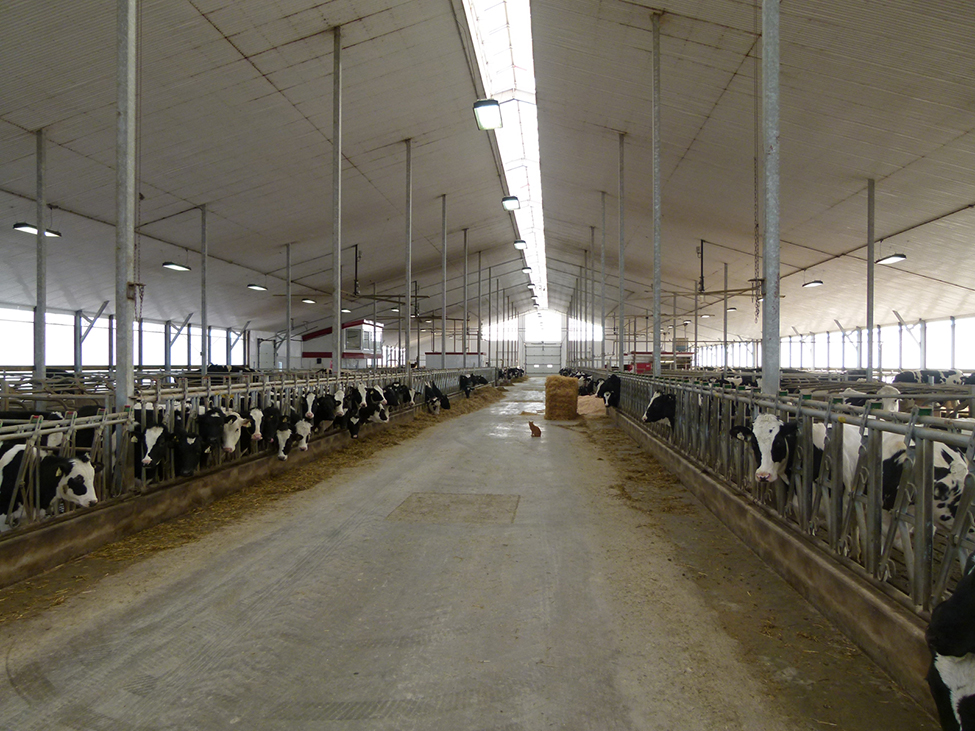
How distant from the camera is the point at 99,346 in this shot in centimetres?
2431

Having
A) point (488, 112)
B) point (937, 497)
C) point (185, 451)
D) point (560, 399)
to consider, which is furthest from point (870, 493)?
point (560, 399)

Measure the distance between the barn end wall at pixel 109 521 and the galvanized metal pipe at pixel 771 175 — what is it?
19.7 ft

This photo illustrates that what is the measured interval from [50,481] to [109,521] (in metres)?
0.60

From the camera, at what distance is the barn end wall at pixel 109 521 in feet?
13.2

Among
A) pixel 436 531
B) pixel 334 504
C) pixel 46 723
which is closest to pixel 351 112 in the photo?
pixel 334 504

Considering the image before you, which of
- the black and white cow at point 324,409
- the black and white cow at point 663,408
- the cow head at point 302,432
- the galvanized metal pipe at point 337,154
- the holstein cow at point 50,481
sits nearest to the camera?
the holstein cow at point 50,481

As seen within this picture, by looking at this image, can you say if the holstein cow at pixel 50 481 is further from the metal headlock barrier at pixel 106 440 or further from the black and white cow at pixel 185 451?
the black and white cow at pixel 185 451

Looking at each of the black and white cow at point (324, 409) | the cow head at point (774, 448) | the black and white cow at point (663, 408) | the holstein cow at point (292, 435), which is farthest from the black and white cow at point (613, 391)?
the cow head at point (774, 448)

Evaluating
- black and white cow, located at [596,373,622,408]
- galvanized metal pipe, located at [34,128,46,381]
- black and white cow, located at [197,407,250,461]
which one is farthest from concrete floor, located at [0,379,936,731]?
black and white cow, located at [596,373,622,408]

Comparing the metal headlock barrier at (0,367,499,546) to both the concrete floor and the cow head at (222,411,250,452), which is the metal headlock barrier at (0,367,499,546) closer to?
the cow head at (222,411,250,452)

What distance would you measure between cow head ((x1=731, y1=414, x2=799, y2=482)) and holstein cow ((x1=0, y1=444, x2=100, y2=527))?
542 cm

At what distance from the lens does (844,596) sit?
10.8ft

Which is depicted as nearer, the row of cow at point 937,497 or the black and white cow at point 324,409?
the row of cow at point 937,497

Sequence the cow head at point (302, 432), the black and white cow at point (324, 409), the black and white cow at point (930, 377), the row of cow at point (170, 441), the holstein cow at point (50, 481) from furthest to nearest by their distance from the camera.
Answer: the black and white cow at point (930, 377) < the black and white cow at point (324, 409) < the cow head at point (302, 432) < the row of cow at point (170, 441) < the holstein cow at point (50, 481)
